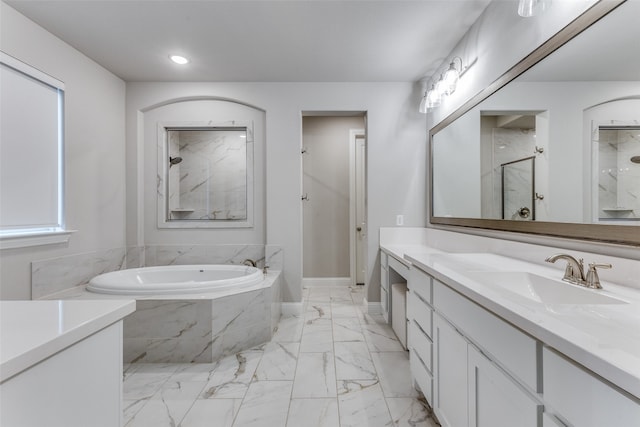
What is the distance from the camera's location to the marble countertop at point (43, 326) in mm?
472

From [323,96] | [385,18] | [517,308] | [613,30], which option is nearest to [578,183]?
[613,30]

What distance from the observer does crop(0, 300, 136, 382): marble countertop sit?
0.47 m

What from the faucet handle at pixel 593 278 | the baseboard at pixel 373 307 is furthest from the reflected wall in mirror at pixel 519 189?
the baseboard at pixel 373 307

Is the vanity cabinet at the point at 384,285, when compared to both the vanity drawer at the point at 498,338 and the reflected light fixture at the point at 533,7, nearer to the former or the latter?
the vanity drawer at the point at 498,338

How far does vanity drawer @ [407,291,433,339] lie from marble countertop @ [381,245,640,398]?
0.35 metres

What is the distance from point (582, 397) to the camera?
0.59 meters

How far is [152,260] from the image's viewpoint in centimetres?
301

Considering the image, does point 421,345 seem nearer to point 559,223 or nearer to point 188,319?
point 559,223

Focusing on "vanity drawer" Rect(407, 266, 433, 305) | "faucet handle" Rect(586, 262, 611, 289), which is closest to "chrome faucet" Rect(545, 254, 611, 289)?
"faucet handle" Rect(586, 262, 611, 289)

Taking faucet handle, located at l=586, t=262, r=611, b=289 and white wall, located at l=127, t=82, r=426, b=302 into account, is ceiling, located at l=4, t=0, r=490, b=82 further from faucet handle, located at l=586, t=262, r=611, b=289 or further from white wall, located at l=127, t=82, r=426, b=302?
faucet handle, located at l=586, t=262, r=611, b=289

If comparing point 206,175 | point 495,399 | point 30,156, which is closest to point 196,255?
point 206,175

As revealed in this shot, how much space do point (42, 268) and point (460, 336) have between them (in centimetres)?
278

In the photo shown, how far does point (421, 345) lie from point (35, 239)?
2.69 metres

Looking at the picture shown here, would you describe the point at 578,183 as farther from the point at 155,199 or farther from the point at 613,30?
the point at 155,199
